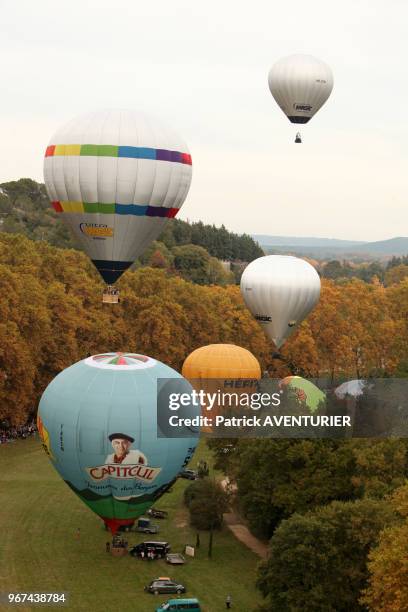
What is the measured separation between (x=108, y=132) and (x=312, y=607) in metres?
24.3

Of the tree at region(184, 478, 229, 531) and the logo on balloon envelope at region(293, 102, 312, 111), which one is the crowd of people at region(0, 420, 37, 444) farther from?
the logo on balloon envelope at region(293, 102, 312, 111)

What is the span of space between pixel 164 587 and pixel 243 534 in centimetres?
818

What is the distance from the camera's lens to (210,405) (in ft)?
193

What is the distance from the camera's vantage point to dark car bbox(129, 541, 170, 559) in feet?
137

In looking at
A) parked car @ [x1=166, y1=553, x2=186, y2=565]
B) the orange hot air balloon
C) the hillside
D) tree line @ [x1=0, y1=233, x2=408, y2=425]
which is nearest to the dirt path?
parked car @ [x1=166, y1=553, x2=186, y2=565]

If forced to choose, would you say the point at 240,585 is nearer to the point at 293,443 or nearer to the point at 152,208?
the point at 293,443

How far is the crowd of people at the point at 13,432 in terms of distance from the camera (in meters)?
59.9

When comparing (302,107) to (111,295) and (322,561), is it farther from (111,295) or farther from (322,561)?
(322,561)

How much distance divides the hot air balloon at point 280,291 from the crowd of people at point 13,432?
1588 cm

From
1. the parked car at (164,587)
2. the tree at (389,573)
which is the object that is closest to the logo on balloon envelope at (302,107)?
the parked car at (164,587)

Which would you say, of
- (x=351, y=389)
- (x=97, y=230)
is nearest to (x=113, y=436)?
(x=97, y=230)

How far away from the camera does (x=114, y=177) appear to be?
47281 mm

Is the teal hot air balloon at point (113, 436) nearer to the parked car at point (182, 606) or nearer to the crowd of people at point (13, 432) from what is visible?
the parked car at point (182, 606)

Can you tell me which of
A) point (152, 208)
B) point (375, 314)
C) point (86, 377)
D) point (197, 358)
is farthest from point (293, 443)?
point (375, 314)
